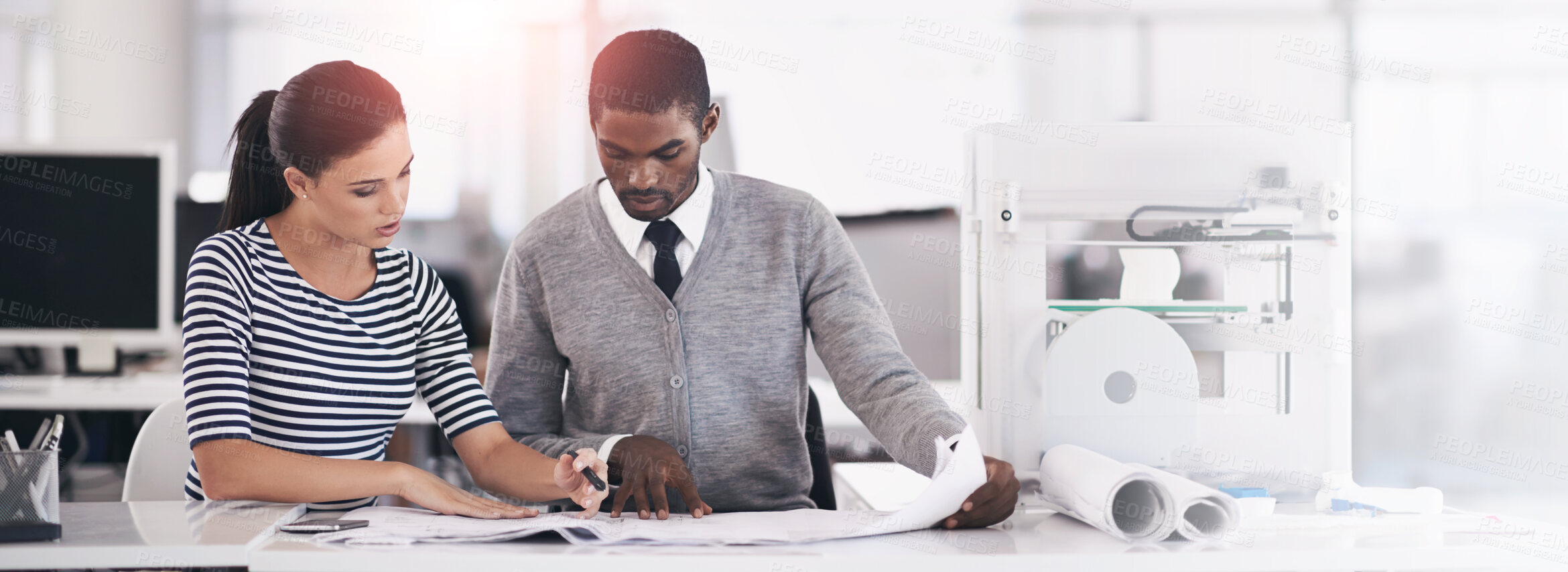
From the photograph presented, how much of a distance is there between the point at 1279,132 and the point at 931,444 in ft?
2.28

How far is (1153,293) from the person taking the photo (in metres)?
1.38

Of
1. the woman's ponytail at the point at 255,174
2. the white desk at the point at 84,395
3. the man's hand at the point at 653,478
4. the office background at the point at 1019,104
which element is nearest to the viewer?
the man's hand at the point at 653,478

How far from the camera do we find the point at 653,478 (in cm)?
115

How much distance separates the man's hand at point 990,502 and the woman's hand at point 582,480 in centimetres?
38

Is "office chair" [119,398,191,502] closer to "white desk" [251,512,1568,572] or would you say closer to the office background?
"white desk" [251,512,1568,572]

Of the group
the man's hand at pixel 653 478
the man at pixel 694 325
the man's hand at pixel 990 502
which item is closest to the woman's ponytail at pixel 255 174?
the man at pixel 694 325

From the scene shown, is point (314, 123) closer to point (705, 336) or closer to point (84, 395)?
point (705, 336)

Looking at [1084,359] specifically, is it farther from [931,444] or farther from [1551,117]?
[1551,117]

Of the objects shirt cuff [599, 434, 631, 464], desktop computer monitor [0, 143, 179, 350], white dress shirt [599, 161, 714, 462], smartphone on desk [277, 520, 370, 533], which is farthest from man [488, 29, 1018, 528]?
desktop computer monitor [0, 143, 179, 350]

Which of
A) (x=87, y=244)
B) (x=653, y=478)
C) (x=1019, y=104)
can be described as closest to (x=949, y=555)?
(x=653, y=478)

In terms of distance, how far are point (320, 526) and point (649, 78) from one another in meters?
0.65

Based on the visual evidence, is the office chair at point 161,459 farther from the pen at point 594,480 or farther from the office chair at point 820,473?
the office chair at point 820,473

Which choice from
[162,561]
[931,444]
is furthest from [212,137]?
[931,444]

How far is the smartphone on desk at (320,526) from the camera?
39.1 inches
